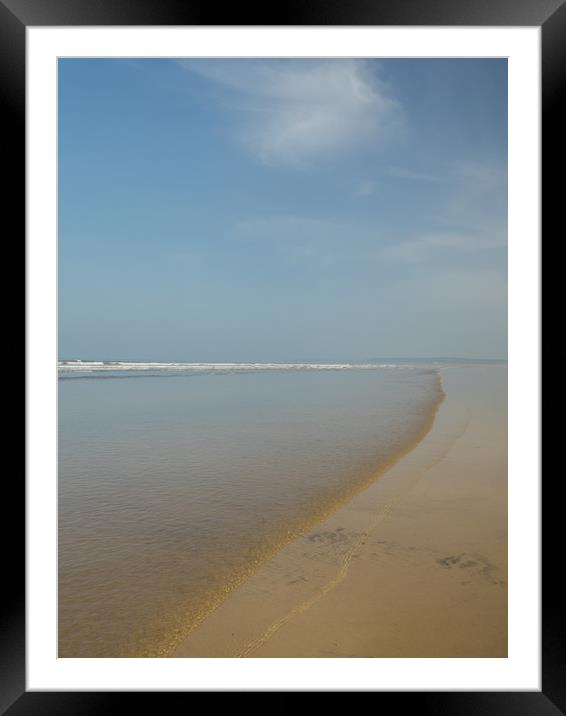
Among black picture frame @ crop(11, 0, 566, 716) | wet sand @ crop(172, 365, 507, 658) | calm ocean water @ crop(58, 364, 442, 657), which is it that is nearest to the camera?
black picture frame @ crop(11, 0, 566, 716)

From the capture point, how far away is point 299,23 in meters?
0.96

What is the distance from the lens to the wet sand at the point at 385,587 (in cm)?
108

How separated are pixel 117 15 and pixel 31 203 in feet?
1.61

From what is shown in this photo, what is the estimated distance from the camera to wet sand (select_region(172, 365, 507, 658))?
1.08 m

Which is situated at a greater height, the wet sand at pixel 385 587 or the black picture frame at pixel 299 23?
the black picture frame at pixel 299 23

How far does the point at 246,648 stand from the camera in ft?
3.48

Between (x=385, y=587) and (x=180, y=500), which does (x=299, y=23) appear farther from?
(x=180, y=500)

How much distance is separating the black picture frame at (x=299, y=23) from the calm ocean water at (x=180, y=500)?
0.58 feet

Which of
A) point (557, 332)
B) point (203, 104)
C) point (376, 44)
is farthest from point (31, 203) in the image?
point (203, 104)

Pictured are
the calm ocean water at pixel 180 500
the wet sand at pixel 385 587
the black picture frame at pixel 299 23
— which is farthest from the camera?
the calm ocean water at pixel 180 500

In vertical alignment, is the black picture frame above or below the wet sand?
above

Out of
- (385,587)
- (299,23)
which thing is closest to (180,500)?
(385,587)

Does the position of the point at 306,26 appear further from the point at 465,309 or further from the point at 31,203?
the point at 465,309

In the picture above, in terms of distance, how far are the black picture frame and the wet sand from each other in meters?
0.15
